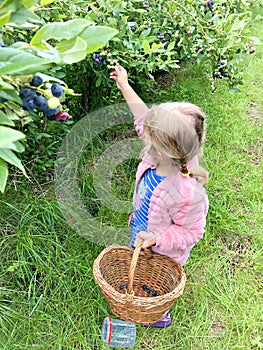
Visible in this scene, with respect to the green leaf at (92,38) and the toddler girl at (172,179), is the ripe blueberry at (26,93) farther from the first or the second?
the toddler girl at (172,179)

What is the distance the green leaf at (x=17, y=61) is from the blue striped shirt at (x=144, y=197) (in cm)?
122

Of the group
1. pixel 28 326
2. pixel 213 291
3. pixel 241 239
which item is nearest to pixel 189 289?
pixel 213 291

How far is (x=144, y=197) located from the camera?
1.99m

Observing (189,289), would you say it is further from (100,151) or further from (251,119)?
(251,119)

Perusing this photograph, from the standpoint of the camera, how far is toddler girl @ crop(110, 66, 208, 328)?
1.77 meters

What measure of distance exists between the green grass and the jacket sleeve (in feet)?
1.48

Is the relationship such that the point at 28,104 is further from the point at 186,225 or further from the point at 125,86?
the point at 125,86

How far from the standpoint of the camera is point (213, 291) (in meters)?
2.32

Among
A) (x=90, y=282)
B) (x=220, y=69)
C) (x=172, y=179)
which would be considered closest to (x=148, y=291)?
(x=90, y=282)

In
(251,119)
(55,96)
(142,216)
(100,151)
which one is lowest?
(251,119)

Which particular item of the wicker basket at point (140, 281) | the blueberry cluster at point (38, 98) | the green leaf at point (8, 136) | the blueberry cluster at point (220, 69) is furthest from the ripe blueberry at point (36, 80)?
the blueberry cluster at point (220, 69)

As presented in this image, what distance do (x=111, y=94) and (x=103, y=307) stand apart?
3.64 ft

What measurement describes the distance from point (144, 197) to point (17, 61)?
131 centimetres

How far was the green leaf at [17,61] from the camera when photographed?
0.70m
